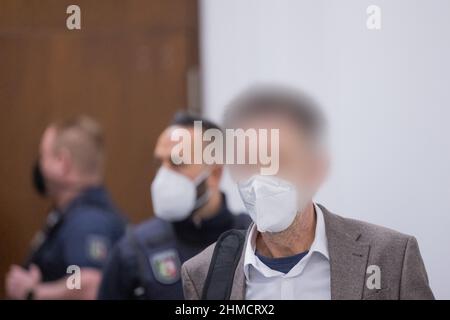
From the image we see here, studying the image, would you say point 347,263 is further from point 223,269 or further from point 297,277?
point 223,269

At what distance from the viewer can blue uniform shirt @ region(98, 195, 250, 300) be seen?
77.5 inches

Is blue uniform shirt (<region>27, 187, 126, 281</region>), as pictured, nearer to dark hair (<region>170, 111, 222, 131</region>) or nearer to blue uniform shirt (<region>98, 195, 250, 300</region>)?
blue uniform shirt (<region>98, 195, 250, 300</region>)

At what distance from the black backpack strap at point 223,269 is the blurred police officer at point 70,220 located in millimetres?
482

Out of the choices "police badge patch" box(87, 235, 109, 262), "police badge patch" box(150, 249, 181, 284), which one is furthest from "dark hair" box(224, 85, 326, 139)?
"police badge patch" box(87, 235, 109, 262)

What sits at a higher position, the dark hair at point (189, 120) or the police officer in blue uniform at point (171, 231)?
the dark hair at point (189, 120)

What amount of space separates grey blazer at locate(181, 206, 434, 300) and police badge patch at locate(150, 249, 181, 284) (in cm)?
30

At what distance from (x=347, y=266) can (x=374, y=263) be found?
0.06 m

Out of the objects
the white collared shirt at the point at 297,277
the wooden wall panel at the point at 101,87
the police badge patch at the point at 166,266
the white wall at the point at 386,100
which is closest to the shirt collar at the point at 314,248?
the white collared shirt at the point at 297,277

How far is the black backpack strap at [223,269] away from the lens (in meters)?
1.75

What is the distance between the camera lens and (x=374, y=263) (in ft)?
5.48

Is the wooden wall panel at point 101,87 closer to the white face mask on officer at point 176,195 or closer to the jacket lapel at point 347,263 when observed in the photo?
the white face mask on officer at point 176,195

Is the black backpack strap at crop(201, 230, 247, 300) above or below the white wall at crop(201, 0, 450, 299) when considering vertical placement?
below
